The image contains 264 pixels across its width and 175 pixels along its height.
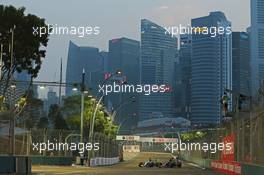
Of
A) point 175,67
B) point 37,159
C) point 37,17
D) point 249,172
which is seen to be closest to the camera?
point 249,172

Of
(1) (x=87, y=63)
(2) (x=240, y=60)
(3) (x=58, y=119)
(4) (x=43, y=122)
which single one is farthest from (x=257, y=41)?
(4) (x=43, y=122)

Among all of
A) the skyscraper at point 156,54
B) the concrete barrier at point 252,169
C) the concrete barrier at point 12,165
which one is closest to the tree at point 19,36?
the concrete barrier at point 12,165

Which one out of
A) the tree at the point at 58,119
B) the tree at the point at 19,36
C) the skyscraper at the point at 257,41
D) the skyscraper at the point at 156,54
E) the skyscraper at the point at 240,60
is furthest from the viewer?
the tree at the point at 58,119

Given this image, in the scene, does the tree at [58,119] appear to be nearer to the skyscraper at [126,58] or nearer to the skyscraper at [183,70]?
the skyscraper at [183,70]

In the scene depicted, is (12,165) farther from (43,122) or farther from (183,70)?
(43,122)

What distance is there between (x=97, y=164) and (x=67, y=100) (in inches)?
1673

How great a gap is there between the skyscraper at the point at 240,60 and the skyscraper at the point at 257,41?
37.6 inches

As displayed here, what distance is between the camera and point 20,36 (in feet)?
149

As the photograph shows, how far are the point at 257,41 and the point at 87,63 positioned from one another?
20.0 meters

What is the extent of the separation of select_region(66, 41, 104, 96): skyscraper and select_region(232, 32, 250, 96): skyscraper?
16.2 metres

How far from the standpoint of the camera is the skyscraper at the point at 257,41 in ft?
227

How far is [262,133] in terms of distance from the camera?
29.0 metres

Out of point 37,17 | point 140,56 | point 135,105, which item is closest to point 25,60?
point 37,17

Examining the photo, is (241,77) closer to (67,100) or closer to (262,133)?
(67,100)
